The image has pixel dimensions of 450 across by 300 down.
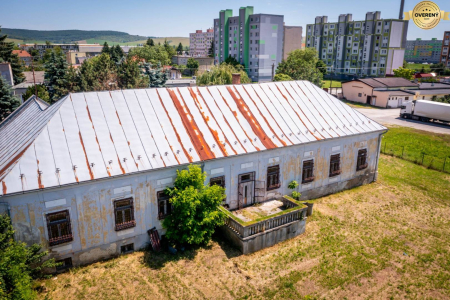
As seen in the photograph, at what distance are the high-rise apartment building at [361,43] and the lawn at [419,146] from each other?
59.1 metres

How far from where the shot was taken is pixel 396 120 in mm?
45625

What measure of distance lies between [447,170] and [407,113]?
2321cm

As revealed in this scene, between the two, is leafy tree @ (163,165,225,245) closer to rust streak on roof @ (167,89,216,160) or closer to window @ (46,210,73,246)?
rust streak on roof @ (167,89,216,160)

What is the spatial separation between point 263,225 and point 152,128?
7.03 metres

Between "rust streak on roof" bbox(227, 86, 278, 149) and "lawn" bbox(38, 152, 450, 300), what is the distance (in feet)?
16.2

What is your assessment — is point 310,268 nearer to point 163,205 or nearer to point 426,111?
point 163,205

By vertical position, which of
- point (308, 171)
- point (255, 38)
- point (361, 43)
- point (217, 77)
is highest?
point (255, 38)

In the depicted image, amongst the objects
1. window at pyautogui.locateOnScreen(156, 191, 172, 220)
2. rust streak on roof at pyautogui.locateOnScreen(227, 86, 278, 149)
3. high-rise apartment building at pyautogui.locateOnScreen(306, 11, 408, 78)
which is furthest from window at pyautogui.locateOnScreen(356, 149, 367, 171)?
high-rise apartment building at pyautogui.locateOnScreen(306, 11, 408, 78)

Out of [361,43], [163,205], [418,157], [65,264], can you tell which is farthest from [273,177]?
[361,43]

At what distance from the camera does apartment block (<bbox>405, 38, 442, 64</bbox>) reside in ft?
542

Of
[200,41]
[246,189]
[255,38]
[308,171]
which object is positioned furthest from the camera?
[200,41]

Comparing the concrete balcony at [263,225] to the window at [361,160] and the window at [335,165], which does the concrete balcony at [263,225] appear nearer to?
the window at [335,165]

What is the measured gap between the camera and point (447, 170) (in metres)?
26.0

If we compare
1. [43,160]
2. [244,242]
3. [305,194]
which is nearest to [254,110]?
[305,194]
